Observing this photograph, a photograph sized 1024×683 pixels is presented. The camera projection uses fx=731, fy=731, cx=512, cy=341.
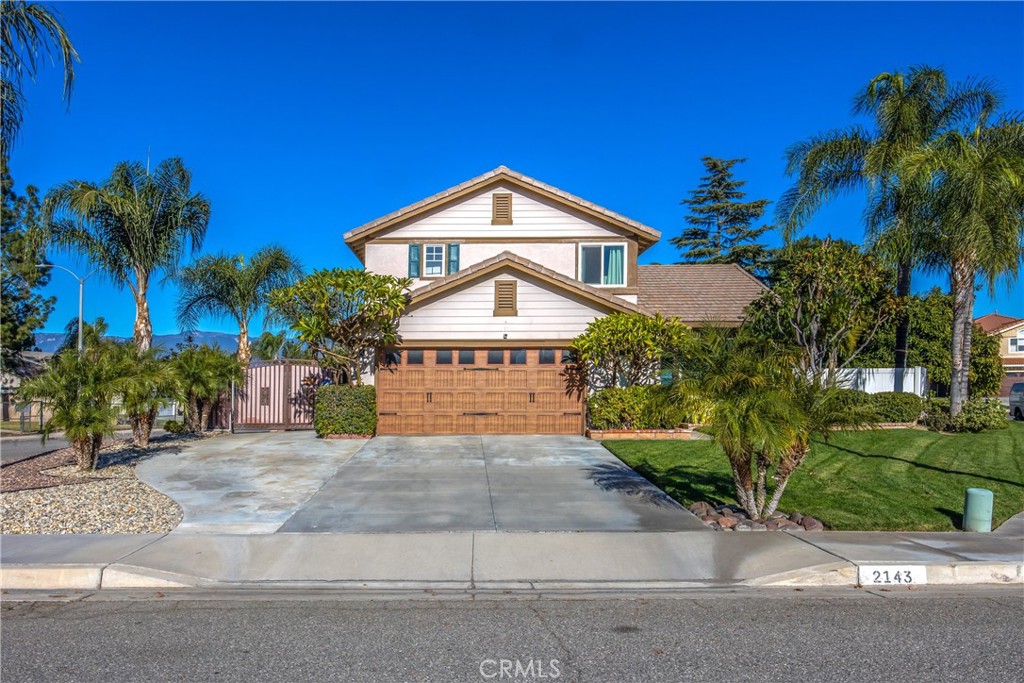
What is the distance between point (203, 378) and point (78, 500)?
27.1ft

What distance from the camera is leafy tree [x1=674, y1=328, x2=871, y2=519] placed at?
27.6 ft

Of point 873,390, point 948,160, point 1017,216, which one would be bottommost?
point 873,390

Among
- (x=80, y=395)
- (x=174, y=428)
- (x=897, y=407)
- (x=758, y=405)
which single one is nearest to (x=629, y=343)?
(x=897, y=407)

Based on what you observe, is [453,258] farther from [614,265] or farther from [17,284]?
[17,284]

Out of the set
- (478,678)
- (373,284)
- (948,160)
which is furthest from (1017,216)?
(478,678)

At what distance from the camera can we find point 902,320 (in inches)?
833

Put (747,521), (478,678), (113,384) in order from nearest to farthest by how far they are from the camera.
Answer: (478,678), (747,521), (113,384)

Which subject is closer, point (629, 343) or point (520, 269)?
point (629, 343)

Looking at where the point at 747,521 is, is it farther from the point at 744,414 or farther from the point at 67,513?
the point at 67,513

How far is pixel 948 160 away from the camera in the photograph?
1731 cm

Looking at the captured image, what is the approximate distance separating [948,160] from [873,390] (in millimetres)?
7072

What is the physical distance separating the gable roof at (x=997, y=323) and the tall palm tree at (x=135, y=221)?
55.0m

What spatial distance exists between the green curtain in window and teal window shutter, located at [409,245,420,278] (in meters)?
5.19

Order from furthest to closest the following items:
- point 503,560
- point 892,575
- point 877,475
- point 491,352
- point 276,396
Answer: point 276,396 → point 491,352 → point 877,475 → point 503,560 → point 892,575
